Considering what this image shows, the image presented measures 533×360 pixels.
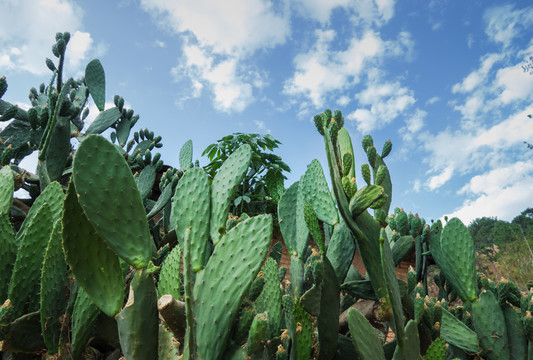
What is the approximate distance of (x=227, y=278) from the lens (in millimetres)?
1053

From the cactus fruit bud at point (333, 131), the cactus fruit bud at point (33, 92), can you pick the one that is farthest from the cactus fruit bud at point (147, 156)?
the cactus fruit bud at point (333, 131)

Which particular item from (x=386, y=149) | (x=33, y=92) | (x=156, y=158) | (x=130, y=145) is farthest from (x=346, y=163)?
(x=33, y=92)

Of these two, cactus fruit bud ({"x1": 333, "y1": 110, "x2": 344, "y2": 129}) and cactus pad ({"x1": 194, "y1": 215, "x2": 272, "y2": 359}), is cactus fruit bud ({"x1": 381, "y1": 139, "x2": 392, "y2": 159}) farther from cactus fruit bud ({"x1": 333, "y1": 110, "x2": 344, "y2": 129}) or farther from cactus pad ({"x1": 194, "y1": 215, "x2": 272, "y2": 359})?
cactus pad ({"x1": 194, "y1": 215, "x2": 272, "y2": 359})

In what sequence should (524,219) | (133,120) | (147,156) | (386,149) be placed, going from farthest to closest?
1. (524,219)
2. (133,120)
3. (147,156)
4. (386,149)

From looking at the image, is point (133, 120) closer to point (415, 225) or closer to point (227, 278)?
point (415, 225)

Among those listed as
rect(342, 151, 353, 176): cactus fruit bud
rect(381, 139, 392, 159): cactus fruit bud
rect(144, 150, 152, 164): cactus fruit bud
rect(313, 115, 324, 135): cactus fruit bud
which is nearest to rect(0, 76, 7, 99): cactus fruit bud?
rect(144, 150, 152, 164): cactus fruit bud

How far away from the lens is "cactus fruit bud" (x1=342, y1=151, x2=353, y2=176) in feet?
4.67

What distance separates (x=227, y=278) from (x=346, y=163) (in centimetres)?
64

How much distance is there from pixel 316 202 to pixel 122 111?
220 cm

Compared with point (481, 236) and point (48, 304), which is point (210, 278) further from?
point (481, 236)

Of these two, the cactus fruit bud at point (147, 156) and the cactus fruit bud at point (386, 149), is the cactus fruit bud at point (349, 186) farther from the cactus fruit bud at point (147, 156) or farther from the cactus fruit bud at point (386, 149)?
the cactus fruit bud at point (147, 156)

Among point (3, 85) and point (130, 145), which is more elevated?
point (130, 145)

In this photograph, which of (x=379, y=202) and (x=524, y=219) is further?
(x=524, y=219)

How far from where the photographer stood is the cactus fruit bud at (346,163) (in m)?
1.42
